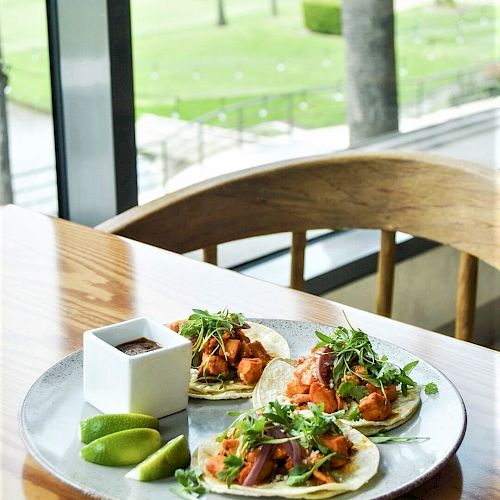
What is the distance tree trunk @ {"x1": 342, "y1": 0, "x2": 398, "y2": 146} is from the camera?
240 centimetres

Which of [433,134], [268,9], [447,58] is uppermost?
[268,9]

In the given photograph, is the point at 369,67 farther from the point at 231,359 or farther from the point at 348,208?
the point at 231,359

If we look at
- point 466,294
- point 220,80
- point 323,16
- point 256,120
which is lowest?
point 466,294

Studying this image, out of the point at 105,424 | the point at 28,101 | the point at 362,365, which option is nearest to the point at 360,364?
the point at 362,365

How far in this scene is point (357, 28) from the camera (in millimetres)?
2402

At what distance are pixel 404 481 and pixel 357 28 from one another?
6.06ft

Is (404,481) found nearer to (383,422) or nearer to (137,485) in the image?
(383,422)

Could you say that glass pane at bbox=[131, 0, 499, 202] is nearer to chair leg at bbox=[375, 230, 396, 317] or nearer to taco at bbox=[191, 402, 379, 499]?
chair leg at bbox=[375, 230, 396, 317]

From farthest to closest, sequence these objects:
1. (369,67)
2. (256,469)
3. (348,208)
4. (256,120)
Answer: (369,67)
(256,120)
(348,208)
(256,469)

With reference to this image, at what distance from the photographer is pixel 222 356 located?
90cm

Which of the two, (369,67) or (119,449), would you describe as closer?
(119,449)

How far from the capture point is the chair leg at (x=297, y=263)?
149cm

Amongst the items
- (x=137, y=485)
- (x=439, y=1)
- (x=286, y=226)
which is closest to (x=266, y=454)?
(x=137, y=485)

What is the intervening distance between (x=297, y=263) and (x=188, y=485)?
0.81 metres
